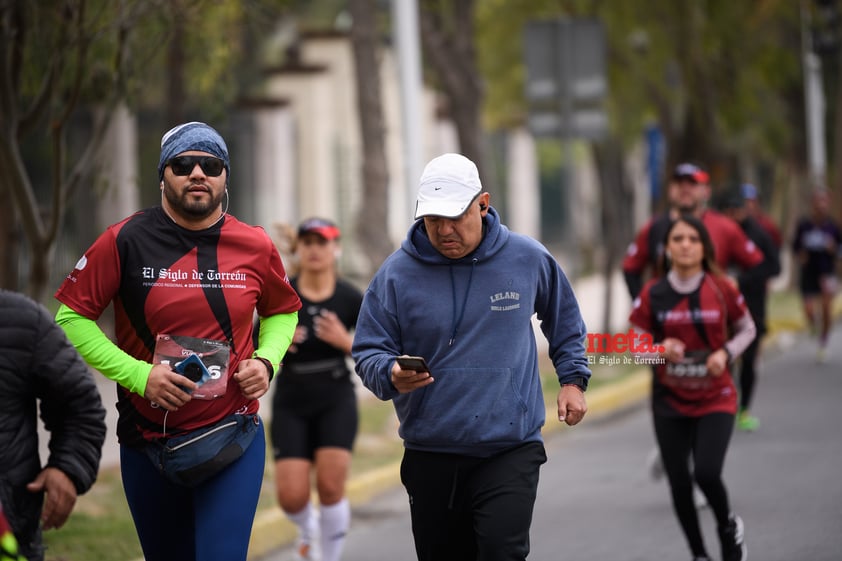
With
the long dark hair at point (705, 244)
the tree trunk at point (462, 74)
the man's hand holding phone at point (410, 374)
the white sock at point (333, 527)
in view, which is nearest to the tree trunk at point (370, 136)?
the tree trunk at point (462, 74)

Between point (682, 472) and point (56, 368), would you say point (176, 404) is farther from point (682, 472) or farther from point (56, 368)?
point (682, 472)

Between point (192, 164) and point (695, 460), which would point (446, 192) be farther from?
point (695, 460)

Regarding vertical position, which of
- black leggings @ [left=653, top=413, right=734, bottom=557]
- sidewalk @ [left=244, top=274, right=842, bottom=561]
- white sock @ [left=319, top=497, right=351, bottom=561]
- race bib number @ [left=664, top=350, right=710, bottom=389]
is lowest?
sidewalk @ [left=244, top=274, right=842, bottom=561]

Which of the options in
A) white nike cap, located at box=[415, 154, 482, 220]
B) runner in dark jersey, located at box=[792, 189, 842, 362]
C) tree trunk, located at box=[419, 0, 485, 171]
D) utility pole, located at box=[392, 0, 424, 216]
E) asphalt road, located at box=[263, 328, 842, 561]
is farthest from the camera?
runner in dark jersey, located at box=[792, 189, 842, 362]

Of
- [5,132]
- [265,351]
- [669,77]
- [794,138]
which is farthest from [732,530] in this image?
[794,138]

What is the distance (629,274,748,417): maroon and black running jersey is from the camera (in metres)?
7.30

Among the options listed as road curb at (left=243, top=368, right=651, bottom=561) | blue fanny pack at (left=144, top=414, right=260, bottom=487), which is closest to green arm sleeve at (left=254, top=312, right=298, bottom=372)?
blue fanny pack at (left=144, top=414, right=260, bottom=487)

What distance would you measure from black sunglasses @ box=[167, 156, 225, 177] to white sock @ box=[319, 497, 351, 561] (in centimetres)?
321

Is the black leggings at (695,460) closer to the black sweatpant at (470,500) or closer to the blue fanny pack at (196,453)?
the black sweatpant at (470,500)

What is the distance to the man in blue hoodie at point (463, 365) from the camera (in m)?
5.16

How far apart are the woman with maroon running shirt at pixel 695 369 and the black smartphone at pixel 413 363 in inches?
104

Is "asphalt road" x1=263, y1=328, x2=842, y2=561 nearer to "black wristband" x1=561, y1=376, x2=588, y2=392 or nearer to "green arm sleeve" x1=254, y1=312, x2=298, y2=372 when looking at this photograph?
"black wristband" x1=561, y1=376, x2=588, y2=392

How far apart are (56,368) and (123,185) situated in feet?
44.0

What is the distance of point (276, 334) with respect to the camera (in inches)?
214
